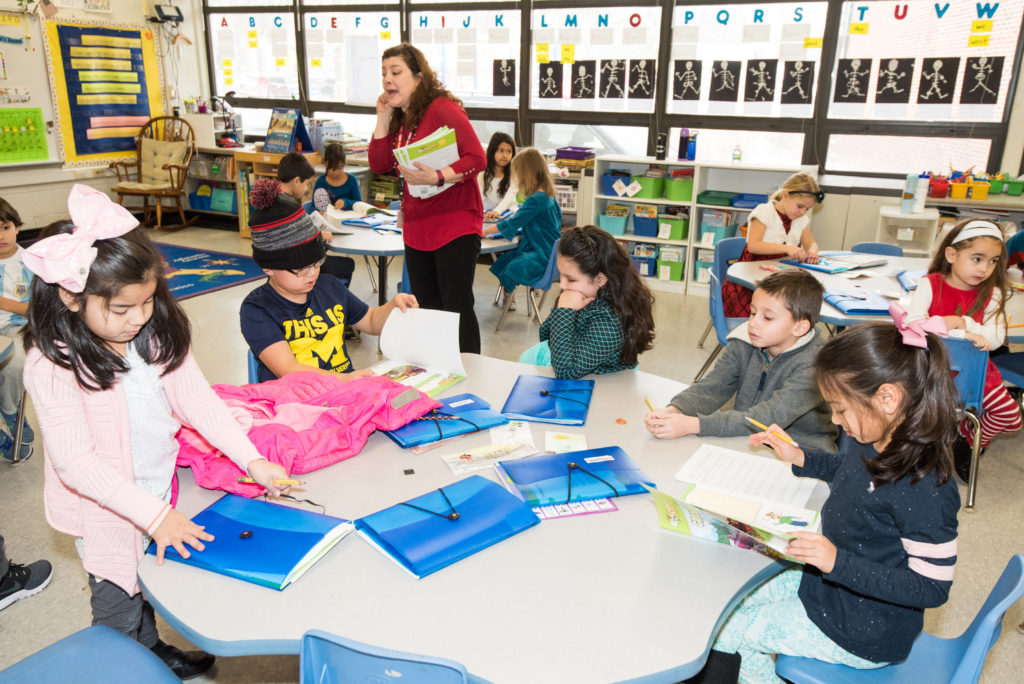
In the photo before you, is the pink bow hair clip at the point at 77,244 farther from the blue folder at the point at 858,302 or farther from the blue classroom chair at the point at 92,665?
the blue folder at the point at 858,302

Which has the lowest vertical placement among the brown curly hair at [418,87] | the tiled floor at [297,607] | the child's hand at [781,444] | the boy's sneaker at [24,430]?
the tiled floor at [297,607]

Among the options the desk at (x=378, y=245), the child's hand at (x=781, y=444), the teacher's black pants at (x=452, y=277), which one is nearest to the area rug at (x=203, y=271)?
the desk at (x=378, y=245)

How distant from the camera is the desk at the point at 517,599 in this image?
1.08 meters

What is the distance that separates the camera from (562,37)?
627 centimetres

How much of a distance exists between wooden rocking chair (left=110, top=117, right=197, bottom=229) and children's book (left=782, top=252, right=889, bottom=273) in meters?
6.09

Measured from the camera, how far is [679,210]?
5871mm

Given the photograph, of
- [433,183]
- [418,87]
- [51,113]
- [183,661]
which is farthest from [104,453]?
[51,113]

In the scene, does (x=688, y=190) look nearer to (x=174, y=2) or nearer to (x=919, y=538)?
(x=919, y=538)

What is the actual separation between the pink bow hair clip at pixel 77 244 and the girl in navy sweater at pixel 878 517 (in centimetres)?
130

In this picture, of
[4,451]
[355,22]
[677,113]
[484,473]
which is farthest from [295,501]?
[355,22]

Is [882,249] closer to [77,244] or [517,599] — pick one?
[517,599]

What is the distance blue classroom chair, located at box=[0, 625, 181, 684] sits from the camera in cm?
128

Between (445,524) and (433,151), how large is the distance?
1966mm

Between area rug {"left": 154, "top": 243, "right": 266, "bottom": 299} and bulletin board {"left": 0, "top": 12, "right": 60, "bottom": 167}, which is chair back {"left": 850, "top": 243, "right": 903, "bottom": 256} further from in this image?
bulletin board {"left": 0, "top": 12, "right": 60, "bottom": 167}
